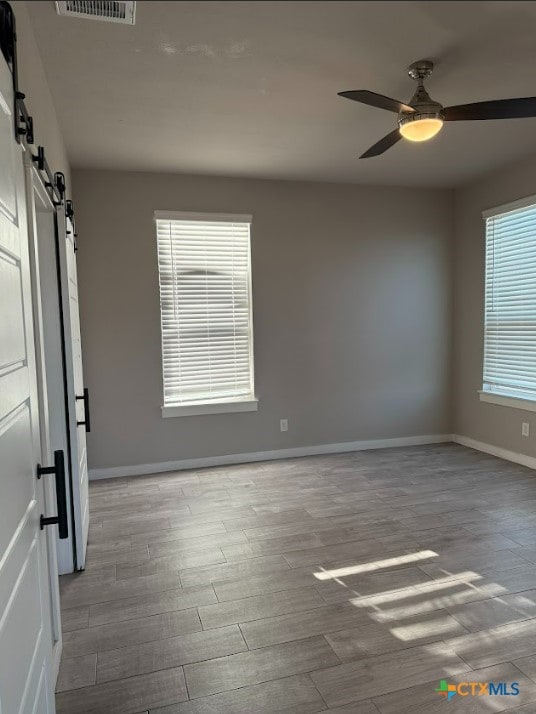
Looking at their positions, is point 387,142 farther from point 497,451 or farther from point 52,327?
point 497,451

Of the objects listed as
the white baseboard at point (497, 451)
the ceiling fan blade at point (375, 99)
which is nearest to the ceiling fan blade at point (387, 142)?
the ceiling fan blade at point (375, 99)

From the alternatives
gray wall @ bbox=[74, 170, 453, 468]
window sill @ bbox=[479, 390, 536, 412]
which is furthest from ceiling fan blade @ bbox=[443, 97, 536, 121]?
window sill @ bbox=[479, 390, 536, 412]

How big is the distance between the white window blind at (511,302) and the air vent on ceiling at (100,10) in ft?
12.0

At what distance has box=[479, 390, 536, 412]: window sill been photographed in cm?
425

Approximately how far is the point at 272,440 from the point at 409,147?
2971mm

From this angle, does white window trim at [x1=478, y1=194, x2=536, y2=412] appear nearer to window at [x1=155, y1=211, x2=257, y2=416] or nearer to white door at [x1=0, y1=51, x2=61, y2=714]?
window at [x1=155, y1=211, x2=257, y2=416]

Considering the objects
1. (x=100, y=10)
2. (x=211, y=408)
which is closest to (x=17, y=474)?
(x=100, y=10)

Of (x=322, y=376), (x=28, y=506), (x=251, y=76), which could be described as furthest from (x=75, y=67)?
(x=322, y=376)

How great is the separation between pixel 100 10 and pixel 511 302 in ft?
13.4

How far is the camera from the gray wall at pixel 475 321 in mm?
4410

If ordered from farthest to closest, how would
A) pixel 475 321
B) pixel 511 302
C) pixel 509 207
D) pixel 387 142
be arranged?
pixel 475 321, pixel 511 302, pixel 509 207, pixel 387 142

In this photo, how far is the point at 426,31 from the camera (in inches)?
85.0

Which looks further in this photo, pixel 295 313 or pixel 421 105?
pixel 295 313

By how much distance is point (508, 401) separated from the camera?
4.50m
